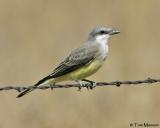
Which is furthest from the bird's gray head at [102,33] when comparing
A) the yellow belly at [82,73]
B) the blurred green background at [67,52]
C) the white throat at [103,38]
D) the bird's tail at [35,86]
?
the blurred green background at [67,52]

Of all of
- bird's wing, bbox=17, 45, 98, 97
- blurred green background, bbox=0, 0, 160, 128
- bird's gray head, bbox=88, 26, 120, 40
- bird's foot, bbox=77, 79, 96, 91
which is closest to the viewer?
bird's foot, bbox=77, 79, 96, 91

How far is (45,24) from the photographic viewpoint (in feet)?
65.3

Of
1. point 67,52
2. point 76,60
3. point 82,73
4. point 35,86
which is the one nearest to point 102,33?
point 76,60

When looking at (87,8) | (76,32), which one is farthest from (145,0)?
(76,32)

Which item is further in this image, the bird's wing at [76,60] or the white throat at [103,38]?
the white throat at [103,38]

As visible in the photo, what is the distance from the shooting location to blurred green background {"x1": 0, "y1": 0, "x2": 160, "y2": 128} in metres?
15.5

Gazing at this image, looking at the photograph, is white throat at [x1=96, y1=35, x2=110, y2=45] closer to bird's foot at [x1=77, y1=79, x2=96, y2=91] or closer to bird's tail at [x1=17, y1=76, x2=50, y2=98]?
bird's foot at [x1=77, y1=79, x2=96, y2=91]

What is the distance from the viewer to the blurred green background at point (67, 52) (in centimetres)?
1552

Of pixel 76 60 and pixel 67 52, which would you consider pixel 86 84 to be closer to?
pixel 76 60

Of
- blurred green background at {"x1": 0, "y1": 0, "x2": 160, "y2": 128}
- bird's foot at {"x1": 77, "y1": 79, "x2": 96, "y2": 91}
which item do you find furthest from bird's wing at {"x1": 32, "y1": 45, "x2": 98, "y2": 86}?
blurred green background at {"x1": 0, "y1": 0, "x2": 160, "y2": 128}

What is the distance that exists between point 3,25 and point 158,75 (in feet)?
13.1

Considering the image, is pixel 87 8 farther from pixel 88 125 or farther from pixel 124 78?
pixel 88 125

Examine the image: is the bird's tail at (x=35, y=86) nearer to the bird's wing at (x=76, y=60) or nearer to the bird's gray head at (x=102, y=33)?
the bird's wing at (x=76, y=60)

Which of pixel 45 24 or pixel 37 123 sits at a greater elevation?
pixel 45 24
